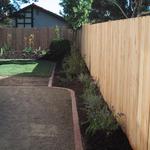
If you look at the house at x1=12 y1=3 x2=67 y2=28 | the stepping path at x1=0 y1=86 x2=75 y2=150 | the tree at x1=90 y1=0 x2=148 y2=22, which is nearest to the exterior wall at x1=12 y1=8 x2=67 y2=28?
the house at x1=12 y1=3 x2=67 y2=28

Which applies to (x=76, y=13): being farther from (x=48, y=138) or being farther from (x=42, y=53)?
(x=48, y=138)

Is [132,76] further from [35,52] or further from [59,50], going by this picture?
[35,52]

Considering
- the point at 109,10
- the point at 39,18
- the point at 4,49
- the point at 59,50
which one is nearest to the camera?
the point at 59,50

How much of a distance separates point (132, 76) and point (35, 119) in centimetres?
320

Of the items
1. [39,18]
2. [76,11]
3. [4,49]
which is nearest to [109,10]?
[39,18]

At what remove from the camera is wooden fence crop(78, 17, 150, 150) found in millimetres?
4852

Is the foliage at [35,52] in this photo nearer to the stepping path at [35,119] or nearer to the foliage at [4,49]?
the foliage at [4,49]

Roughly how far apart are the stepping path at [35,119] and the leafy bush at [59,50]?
11764 millimetres

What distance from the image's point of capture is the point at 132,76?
5730 mm

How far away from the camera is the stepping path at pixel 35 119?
22.2 feet

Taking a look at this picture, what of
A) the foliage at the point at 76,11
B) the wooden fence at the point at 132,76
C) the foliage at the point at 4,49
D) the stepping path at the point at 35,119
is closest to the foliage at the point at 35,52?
the foliage at the point at 4,49

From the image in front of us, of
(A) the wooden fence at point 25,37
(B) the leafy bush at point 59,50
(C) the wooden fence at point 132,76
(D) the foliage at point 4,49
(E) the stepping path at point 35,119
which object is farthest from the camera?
(A) the wooden fence at point 25,37

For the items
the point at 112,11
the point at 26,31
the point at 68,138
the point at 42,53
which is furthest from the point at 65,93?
the point at 112,11

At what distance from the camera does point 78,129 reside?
7055 mm
